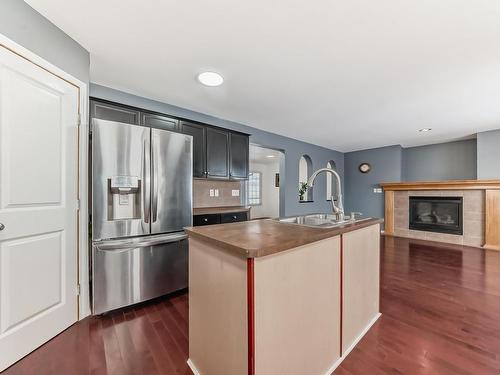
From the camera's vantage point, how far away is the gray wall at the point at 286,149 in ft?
9.03

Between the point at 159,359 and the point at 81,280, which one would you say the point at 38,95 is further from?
the point at 159,359

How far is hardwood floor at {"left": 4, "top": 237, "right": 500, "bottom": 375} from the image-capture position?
146 cm

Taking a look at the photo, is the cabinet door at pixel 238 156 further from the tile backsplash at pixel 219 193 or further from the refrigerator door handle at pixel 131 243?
the refrigerator door handle at pixel 131 243

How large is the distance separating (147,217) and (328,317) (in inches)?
72.2

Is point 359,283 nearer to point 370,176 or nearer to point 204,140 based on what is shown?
point 204,140

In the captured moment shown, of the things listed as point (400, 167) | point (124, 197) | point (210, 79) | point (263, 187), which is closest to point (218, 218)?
point (124, 197)

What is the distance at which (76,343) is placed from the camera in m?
1.68

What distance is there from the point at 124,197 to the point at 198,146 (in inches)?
51.5

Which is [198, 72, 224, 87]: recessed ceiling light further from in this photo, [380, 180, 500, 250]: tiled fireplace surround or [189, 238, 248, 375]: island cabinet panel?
[380, 180, 500, 250]: tiled fireplace surround

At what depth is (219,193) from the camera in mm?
3904

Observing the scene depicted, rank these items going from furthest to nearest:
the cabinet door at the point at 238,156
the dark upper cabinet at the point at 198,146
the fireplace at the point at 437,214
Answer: the fireplace at the point at 437,214 → the cabinet door at the point at 238,156 → the dark upper cabinet at the point at 198,146

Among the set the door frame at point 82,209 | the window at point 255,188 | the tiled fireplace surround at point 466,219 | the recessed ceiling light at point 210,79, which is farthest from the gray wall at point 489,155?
the door frame at point 82,209

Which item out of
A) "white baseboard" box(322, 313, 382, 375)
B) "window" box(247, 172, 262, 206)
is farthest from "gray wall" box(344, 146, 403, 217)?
"white baseboard" box(322, 313, 382, 375)

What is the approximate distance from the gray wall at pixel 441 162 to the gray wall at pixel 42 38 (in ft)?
23.4
